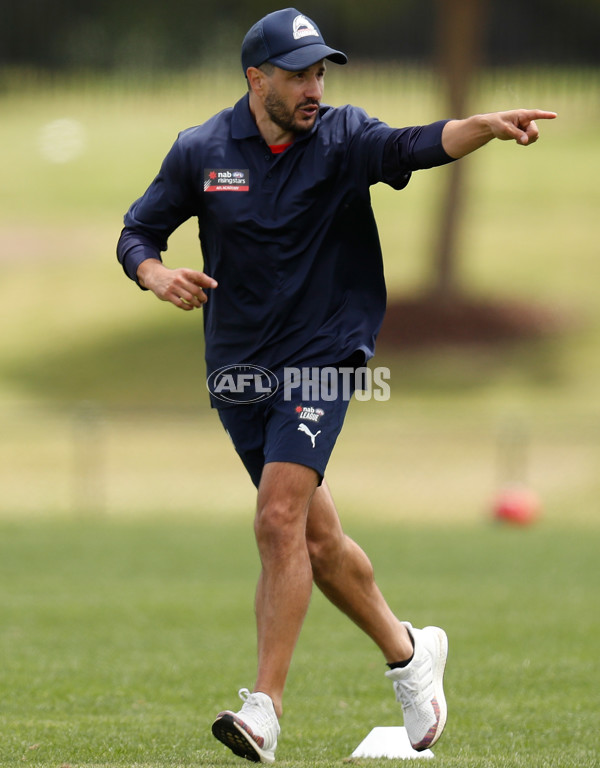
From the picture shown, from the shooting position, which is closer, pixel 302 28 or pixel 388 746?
pixel 302 28

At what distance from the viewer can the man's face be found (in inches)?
192

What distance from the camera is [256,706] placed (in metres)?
4.55

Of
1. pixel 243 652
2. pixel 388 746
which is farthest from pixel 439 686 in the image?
pixel 243 652

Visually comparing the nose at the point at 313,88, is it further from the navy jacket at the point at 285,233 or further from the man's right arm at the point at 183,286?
the man's right arm at the point at 183,286

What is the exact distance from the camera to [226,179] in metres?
4.93

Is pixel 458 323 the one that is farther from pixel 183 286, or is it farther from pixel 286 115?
pixel 183 286

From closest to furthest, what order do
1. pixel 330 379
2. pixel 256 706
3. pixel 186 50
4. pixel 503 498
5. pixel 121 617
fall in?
pixel 256 706, pixel 330 379, pixel 121 617, pixel 503 498, pixel 186 50

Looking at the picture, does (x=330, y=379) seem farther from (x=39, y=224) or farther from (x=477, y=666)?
(x=39, y=224)

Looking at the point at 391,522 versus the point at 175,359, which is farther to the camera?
the point at 175,359

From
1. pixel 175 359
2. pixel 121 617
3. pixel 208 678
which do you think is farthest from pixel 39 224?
pixel 208 678

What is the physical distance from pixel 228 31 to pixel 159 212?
2572cm

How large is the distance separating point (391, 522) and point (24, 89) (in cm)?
2688

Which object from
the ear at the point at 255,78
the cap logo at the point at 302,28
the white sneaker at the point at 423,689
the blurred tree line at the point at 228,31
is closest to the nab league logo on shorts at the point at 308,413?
the white sneaker at the point at 423,689

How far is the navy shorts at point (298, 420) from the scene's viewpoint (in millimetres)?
4777
